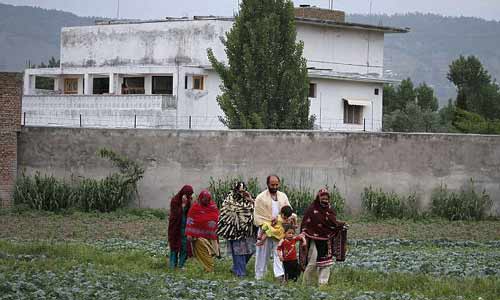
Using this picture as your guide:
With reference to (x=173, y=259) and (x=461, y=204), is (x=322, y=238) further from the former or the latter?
(x=461, y=204)

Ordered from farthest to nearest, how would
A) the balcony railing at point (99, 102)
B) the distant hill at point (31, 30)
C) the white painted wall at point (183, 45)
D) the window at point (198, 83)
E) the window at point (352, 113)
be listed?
1. the distant hill at point (31, 30)
2. the window at point (352, 113)
3. the white painted wall at point (183, 45)
4. the window at point (198, 83)
5. the balcony railing at point (99, 102)

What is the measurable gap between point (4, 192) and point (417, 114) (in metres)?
46.5

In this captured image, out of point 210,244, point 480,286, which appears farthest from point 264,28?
point 480,286

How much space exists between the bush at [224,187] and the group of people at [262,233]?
34.0 feet

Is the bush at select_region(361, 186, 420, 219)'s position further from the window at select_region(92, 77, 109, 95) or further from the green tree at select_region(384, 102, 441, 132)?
the green tree at select_region(384, 102, 441, 132)

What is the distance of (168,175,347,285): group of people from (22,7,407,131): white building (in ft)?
106

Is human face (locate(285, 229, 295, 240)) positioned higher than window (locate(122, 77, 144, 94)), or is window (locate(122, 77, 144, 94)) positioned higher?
window (locate(122, 77, 144, 94))

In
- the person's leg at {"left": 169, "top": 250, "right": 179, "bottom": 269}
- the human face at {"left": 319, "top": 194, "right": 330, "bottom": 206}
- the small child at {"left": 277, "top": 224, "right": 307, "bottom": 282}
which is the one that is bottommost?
the person's leg at {"left": 169, "top": 250, "right": 179, "bottom": 269}

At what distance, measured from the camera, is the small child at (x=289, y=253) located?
18969 mm

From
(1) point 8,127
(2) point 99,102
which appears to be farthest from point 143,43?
(1) point 8,127

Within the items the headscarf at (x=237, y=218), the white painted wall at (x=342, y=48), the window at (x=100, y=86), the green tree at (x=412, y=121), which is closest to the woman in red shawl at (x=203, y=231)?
the headscarf at (x=237, y=218)

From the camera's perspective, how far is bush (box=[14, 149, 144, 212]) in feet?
106

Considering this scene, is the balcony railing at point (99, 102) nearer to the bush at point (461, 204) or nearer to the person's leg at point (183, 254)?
the bush at point (461, 204)

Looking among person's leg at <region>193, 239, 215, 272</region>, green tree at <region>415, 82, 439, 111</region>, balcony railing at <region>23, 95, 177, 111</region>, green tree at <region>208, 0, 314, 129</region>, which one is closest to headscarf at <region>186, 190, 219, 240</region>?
person's leg at <region>193, 239, 215, 272</region>
